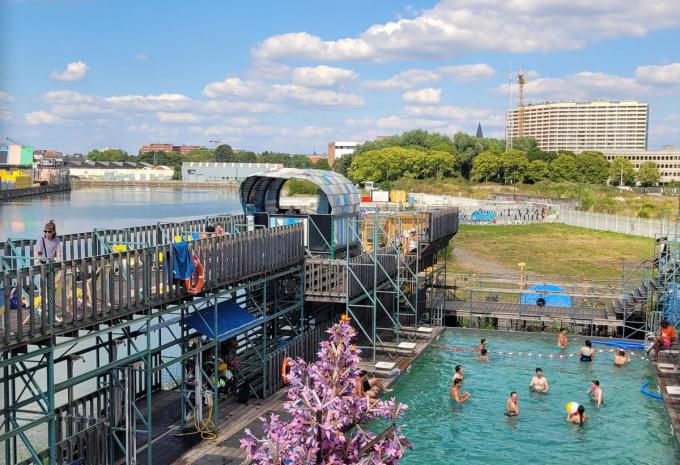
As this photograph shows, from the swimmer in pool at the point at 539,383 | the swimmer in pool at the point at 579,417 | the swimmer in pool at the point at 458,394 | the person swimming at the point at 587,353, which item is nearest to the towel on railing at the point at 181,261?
the swimmer in pool at the point at 458,394

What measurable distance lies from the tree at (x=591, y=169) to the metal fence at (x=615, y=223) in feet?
224

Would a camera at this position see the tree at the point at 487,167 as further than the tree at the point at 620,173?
No

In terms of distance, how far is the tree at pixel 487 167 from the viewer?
14938cm

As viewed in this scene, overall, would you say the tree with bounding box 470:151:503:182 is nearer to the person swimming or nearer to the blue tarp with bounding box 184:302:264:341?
the person swimming

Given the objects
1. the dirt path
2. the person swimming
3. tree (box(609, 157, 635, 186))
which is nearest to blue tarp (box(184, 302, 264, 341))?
the person swimming

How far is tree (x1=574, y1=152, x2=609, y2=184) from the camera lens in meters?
158

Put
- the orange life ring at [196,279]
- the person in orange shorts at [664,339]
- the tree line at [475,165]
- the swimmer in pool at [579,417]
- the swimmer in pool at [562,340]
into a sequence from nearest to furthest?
the orange life ring at [196,279] → the swimmer in pool at [579,417] → the person in orange shorts at [664,339] → the swimmer in pool at [562,340] → the tree line at [475,165]

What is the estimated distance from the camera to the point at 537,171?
154 m

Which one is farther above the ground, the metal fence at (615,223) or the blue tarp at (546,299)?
the metal fence at (615,223)

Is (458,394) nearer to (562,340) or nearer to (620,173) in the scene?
(562,340)

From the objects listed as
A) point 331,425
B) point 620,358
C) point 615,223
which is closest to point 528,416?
point 620,358

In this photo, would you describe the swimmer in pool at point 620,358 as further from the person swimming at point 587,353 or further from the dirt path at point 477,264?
the dirt path at point 477,264

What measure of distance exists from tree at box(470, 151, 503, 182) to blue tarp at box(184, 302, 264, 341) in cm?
12952

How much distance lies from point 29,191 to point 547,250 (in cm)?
10772
